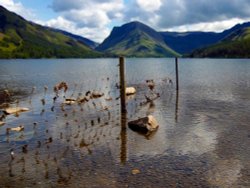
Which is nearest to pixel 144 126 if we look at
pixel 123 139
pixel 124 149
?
pixel 123 139

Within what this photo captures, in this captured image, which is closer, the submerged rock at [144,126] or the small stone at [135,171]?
the small stone at [135,171]

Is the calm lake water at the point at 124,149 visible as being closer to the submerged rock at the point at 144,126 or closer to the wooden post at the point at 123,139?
the wooden post at the point at 123,139

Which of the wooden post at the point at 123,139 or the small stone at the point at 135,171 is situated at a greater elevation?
the wooden post at the point at 123,139

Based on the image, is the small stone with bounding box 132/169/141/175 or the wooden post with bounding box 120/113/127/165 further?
the wooden post with bounding box 120/113/127/165

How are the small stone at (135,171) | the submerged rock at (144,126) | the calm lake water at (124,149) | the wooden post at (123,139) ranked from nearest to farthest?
the calm lake water at (124,149), the small stone at (135,171), the wooden post at (123,139), the submerged rock at (144,126)

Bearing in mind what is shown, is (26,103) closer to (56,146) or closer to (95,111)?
(95,111)

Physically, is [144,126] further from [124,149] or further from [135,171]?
[135,171]

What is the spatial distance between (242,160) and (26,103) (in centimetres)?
3688

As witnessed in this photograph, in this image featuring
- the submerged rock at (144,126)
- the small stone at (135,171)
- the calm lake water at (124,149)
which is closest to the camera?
the calm lake water at (124,149)

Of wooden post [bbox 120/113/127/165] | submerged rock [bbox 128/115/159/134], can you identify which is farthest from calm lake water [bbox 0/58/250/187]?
submerged rock [bbox 128/115/159/134]

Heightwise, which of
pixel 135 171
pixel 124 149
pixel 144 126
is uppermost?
pixel 144 126

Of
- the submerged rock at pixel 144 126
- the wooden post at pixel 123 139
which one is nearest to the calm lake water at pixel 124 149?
the wooden post at pixel 123 139

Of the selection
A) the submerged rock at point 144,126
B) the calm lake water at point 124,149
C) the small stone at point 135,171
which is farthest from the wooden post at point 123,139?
the small stone at point 135,171

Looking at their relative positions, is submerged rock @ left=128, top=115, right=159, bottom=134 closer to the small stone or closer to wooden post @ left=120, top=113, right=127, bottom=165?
wooden post @ left=120, top=113, right=127, bottom=165
